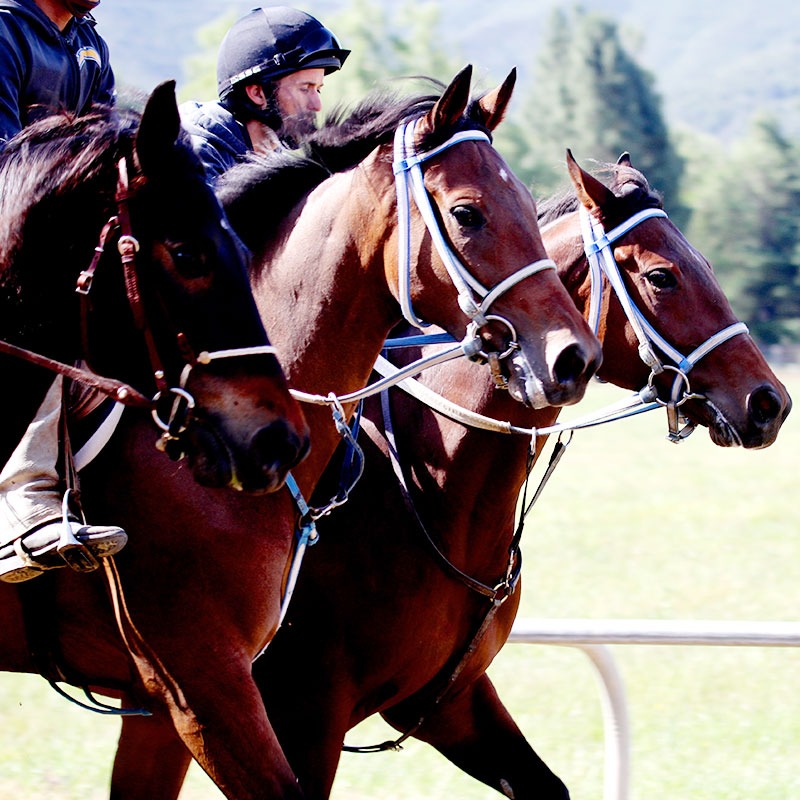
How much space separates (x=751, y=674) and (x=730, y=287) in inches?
2175

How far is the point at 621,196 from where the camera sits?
463 cm

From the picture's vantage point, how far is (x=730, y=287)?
200 ft

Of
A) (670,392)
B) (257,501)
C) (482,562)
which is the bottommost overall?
(482,562)

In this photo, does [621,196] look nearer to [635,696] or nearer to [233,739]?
[233,739]

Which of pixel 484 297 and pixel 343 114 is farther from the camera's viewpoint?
pixel 343 114

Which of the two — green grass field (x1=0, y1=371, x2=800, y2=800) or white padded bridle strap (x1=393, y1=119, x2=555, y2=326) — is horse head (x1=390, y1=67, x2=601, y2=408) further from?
green grass field (x1=0, y1=371, x2=800, y2=800)

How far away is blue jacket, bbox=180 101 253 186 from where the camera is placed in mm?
4414

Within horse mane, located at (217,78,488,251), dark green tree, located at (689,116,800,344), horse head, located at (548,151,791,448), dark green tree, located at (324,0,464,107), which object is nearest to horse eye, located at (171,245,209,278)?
horse mane, located at (217,78,488,251)

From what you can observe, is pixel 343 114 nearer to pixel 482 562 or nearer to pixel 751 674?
pixel 482 562

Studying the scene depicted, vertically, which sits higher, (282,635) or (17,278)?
(17,278)

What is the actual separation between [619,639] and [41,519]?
2.46 m

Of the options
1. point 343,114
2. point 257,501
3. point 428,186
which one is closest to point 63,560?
point 257,501

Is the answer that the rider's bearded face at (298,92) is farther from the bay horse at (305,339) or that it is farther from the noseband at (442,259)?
the noseband at (442,259)

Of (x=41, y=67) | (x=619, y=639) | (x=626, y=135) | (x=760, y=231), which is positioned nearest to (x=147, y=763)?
(x=619, y=639)
